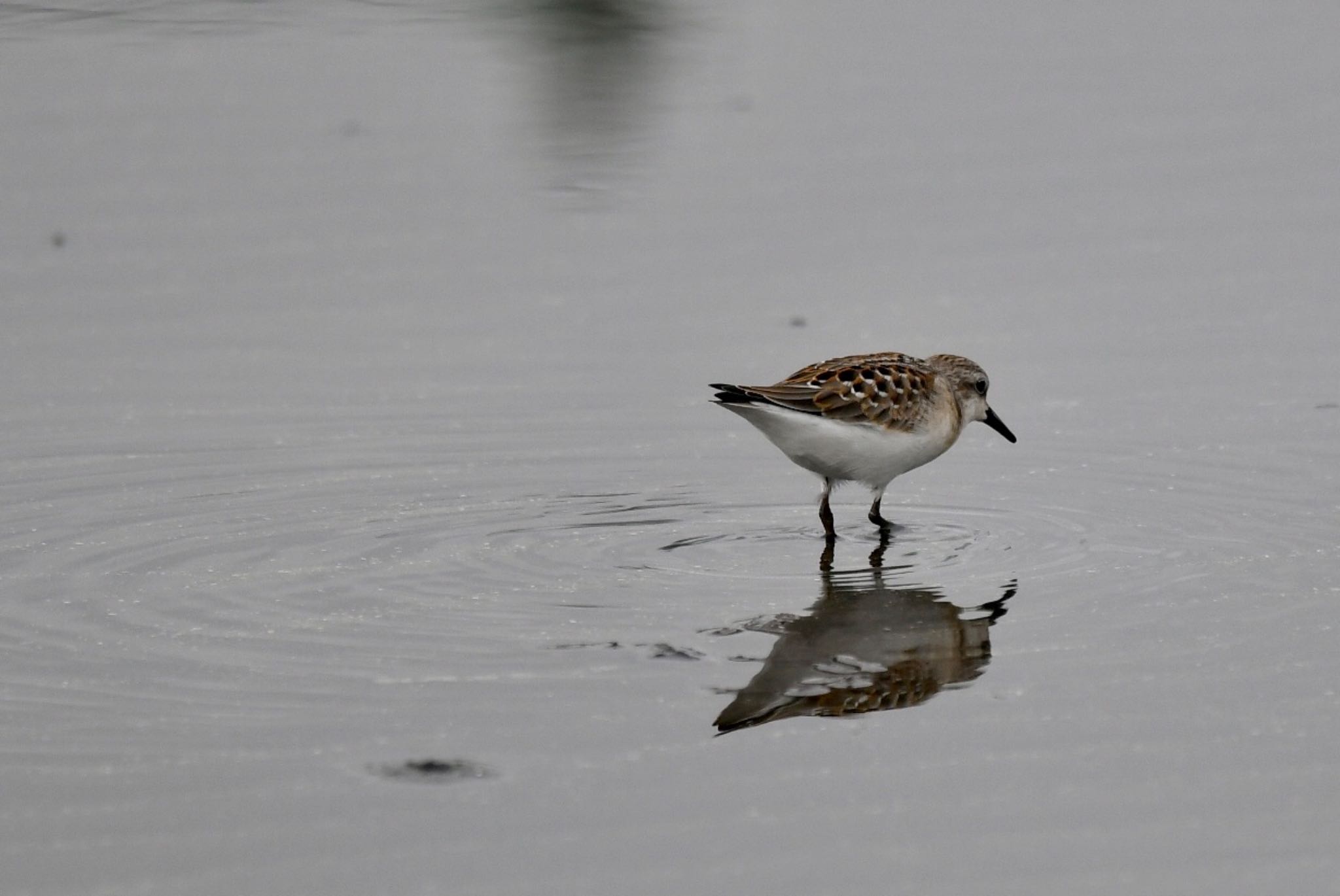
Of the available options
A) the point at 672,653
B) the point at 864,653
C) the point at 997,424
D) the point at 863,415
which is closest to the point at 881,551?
the point at 863,415

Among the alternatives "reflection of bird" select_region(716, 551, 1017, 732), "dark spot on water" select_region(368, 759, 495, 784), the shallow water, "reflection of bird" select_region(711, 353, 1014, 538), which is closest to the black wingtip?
"reflection of bird" select_region(711, 353, 1014, 538)

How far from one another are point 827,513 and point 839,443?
305mm

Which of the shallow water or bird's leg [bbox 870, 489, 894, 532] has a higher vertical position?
the shallow water

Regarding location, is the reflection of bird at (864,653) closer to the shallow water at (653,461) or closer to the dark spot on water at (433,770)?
the shallow water at (653,461)

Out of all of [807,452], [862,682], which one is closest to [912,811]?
[862,682]

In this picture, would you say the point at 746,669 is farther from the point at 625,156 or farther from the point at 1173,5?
the point at 1173,5

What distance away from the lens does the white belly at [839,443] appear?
8.93m

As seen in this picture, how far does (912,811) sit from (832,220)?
7882 mm

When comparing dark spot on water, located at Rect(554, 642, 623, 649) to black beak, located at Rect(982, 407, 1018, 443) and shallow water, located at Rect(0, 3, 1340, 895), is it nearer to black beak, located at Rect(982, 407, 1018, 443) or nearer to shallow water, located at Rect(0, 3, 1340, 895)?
shallow water, located at Rect(0, 3, 1340, 895)

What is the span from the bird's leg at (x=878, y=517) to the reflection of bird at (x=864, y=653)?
0.94 metres

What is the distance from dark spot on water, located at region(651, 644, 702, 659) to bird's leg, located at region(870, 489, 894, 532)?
7.16ft

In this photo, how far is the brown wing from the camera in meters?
9.06

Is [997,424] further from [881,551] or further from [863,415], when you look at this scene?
[881,551]

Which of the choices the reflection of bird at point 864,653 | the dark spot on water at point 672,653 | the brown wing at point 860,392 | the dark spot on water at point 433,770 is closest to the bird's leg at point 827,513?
the brown wing at point 860,392
